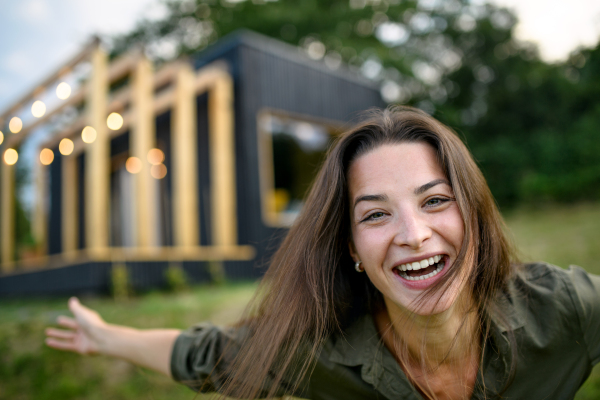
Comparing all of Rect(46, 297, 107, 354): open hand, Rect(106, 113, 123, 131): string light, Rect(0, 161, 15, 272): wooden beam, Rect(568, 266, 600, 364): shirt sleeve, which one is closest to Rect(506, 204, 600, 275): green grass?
Rect(568, 266, 600, 364): shirt sleeve

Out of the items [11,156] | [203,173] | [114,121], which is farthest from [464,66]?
[11,156]

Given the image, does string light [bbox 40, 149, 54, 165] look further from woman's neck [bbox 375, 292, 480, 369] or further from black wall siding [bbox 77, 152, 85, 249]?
woman's neck [bbox 375, 292, 480, 369]

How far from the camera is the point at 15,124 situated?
8164 millimetres

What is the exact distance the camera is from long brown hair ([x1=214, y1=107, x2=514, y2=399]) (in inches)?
70.8

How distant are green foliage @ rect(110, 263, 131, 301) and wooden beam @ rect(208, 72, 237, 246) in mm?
1907

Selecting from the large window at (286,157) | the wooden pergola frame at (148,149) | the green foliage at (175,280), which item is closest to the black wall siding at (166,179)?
the wooden pergola frame at (148,149)

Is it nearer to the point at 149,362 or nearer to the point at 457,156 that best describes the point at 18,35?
the point at 149,362

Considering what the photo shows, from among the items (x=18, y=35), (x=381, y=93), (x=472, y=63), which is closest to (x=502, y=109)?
(x=472, y=63)

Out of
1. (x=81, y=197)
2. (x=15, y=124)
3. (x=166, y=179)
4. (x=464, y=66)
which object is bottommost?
(x=81, y=197)

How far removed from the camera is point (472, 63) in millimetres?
13289

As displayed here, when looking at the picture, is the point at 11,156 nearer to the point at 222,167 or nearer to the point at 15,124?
the point at 15,124

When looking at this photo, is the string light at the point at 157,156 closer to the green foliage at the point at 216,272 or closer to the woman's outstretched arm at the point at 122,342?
the green foliage at the point at 216,272

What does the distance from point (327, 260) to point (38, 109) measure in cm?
774

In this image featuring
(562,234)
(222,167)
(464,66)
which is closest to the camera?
(562,234)
